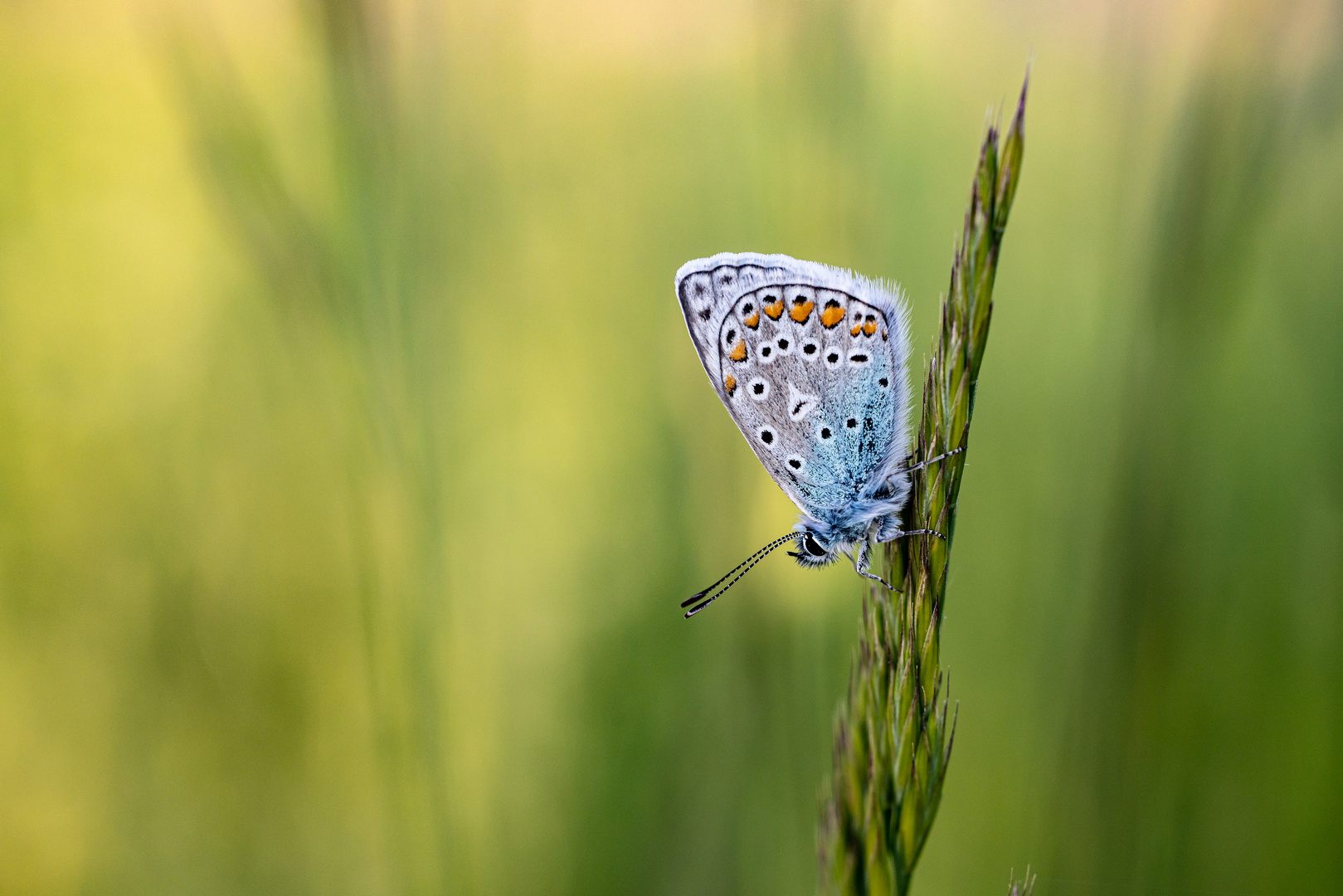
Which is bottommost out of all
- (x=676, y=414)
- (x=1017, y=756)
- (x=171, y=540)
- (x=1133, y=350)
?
(x=1017, y=756)

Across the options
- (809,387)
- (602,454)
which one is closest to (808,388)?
(809,387)

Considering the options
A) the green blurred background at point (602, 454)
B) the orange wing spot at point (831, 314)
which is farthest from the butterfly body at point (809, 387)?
the green blurred background at point (602, 454)

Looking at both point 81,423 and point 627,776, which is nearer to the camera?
point 627,776

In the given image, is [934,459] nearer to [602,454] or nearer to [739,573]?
[739,573]

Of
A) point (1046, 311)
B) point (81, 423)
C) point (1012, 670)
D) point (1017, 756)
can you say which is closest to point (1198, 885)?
point (1017, 756)

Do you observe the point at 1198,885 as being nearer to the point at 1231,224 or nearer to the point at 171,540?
the point at 1231,224

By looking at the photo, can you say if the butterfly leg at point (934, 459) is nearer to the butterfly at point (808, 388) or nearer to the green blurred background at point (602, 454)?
the butterfly at point (808, 388)

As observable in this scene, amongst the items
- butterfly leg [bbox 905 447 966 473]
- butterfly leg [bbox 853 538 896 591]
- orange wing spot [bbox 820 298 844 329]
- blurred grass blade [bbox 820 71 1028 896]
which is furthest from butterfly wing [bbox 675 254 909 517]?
blurred grass blade [bbox 820 71 1028 896]

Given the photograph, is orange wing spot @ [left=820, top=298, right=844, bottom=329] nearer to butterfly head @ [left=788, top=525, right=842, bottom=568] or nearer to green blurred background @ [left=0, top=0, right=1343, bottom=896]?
green blurred background @ [left=0, top=0, right=1343, bottom=896]
